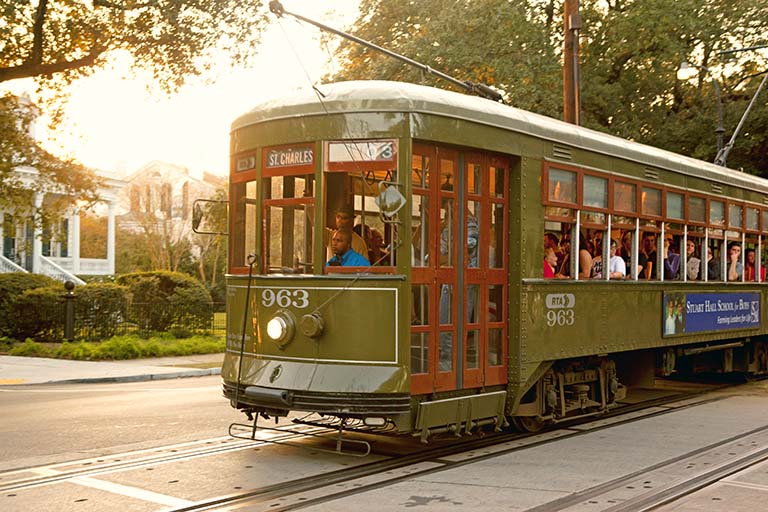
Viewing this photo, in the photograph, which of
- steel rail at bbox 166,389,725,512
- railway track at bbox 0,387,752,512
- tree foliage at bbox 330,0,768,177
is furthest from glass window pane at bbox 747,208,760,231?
tree foliage at bbox 330,0,768,177

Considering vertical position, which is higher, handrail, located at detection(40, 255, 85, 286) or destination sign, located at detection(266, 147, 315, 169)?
destination sign, located at detection(266, 147, 315, 169)

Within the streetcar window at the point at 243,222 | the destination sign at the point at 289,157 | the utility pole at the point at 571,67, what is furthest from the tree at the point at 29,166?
the destination sign at the point at 289,157

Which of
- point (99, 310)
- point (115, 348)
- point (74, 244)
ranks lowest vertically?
point (115, 348)

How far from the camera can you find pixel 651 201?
11.8 m

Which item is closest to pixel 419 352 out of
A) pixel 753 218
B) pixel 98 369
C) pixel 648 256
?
pixel 648 256

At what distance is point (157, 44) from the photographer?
1738 cm

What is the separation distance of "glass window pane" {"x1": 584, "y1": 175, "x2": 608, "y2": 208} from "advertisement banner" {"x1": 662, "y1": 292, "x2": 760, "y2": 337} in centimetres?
216

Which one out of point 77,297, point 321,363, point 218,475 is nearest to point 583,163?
point 321,363

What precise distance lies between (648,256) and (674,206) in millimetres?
983

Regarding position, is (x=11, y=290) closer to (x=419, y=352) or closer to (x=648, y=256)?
(x=648, y=256)

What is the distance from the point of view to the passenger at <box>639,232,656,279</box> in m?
11.8

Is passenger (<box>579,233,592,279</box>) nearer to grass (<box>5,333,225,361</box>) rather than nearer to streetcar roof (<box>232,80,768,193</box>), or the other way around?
streetcar roof (<box>232,80,768,193</box>)

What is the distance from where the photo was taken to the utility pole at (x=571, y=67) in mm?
16391

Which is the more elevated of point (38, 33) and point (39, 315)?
point (38, 33)
